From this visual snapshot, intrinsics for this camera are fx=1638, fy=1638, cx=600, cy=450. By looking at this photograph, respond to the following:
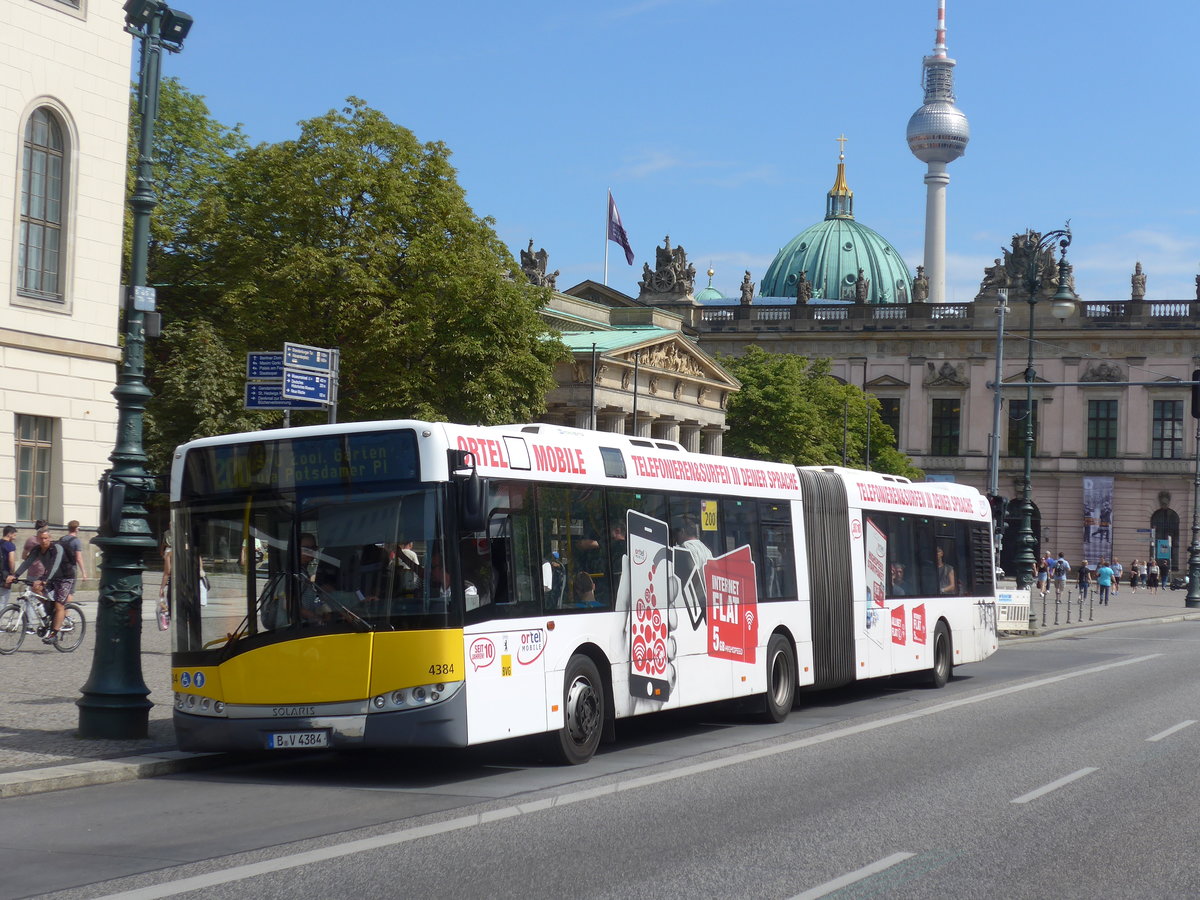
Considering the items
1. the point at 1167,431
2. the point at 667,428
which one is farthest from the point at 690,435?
the point at 1167,431

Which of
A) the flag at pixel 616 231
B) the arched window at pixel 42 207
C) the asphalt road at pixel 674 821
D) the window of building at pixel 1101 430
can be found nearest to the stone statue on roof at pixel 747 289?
the window of building at pixel 1101 430

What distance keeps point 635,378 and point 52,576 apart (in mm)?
44081

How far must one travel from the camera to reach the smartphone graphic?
571 inches

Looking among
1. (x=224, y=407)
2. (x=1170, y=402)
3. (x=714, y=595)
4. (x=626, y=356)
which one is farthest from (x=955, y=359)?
(x=714, y=595)

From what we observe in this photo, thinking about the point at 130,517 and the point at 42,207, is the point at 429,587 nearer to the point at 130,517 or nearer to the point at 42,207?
the point at 130,517

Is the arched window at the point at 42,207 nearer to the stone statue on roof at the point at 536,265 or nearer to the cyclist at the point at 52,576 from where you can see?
the cyclist at the point at 52,576

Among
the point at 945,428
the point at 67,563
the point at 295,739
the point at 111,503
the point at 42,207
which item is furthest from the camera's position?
the point at 945,428

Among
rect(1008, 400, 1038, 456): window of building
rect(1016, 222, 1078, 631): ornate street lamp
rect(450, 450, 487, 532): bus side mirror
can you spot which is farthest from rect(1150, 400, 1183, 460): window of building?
rect(450, 450, 487, 532): bus side mirror

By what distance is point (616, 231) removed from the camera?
237ft

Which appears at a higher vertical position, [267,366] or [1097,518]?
[267,366]

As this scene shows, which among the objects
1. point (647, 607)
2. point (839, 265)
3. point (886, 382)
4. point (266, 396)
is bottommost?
point (647, 607)

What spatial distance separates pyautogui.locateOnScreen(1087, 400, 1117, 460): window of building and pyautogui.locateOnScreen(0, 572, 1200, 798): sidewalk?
7770 cm

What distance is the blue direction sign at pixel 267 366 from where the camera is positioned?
67.3 ft

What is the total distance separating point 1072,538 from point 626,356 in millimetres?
36906
